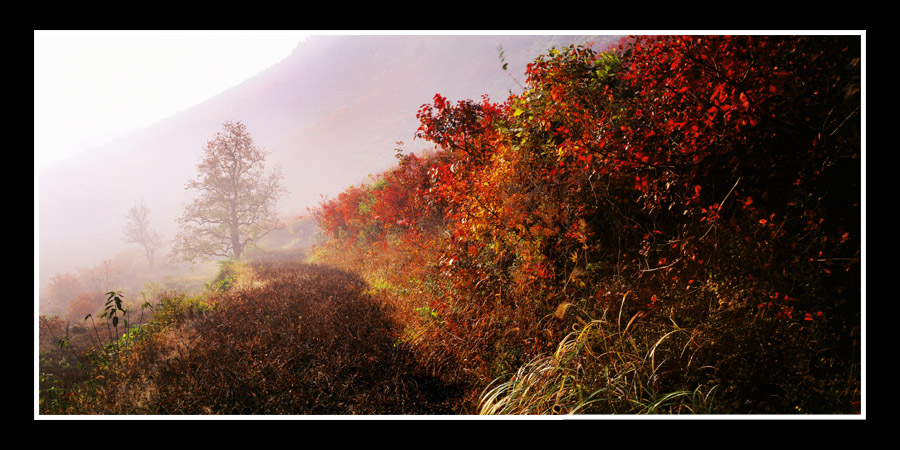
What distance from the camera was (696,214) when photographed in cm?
315

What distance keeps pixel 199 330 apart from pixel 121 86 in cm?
294

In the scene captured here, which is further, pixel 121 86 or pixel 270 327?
pixel 270 327

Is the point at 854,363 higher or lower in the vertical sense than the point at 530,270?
lower

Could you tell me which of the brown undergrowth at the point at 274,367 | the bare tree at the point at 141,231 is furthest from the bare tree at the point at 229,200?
the brown undergrowth at the point at 274,367

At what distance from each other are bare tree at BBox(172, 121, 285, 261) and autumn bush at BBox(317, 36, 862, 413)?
3.15 meters

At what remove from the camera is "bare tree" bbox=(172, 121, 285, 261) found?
4418 millimetres

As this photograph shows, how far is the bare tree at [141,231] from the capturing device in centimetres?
398

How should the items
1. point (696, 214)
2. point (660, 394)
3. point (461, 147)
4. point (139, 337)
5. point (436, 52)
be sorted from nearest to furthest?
point (660, 394), point (696, 214), point (436, 52), point (139, 337), point (461, 147)

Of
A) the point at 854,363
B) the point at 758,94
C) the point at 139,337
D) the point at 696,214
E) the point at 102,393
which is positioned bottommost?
the point at 102,393

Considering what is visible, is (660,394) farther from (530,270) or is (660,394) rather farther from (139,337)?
(139,337)

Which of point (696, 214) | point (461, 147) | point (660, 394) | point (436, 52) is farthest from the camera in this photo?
point (461, 147)

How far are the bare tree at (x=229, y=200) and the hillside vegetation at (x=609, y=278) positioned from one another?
1307 mm

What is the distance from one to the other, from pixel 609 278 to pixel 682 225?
82 centimetres

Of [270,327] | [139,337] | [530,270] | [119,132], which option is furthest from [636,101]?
[139,337]
